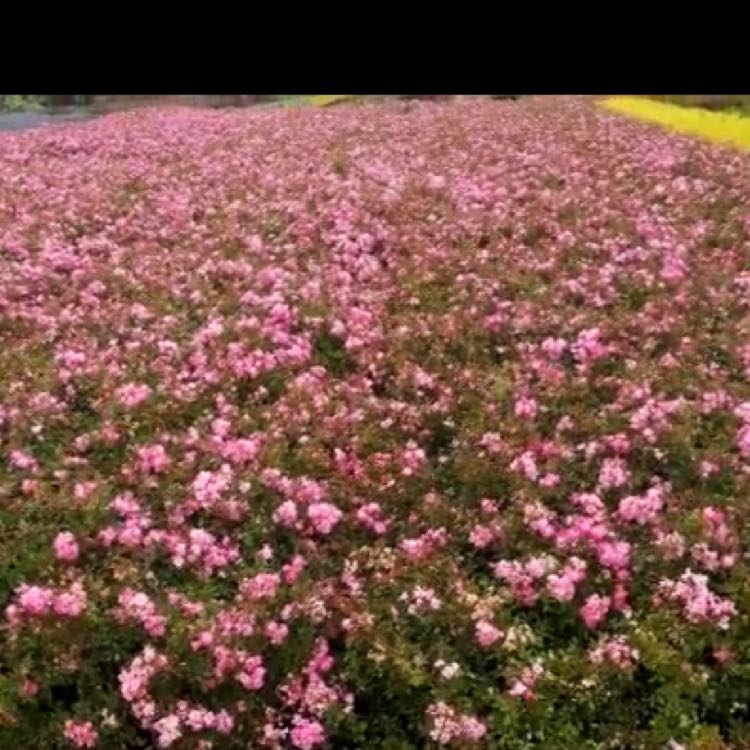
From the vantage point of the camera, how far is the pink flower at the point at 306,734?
7.66 m

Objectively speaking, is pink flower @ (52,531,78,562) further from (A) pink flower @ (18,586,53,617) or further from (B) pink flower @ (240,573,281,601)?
(B) pink flower @ (240,573,281,601)

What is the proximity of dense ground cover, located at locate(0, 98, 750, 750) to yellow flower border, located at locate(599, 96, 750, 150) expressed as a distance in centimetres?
986

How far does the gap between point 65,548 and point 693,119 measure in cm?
2489

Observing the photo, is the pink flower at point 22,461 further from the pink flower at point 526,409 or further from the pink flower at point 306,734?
the pink flower at point 526,409

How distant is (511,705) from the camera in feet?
25.8

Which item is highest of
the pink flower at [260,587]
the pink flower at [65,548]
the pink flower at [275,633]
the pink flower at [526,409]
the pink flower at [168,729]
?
the pink flower at [526,409]

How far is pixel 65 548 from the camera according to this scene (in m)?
8.88

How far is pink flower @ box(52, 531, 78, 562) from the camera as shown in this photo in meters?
8.88

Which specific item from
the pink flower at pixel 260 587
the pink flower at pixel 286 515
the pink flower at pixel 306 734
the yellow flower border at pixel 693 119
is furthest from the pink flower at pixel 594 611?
the yellow flower border at pixel 693 119

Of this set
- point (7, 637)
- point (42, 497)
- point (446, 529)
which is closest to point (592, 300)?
point (446, 529)

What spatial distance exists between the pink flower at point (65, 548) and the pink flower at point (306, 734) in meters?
2.24
